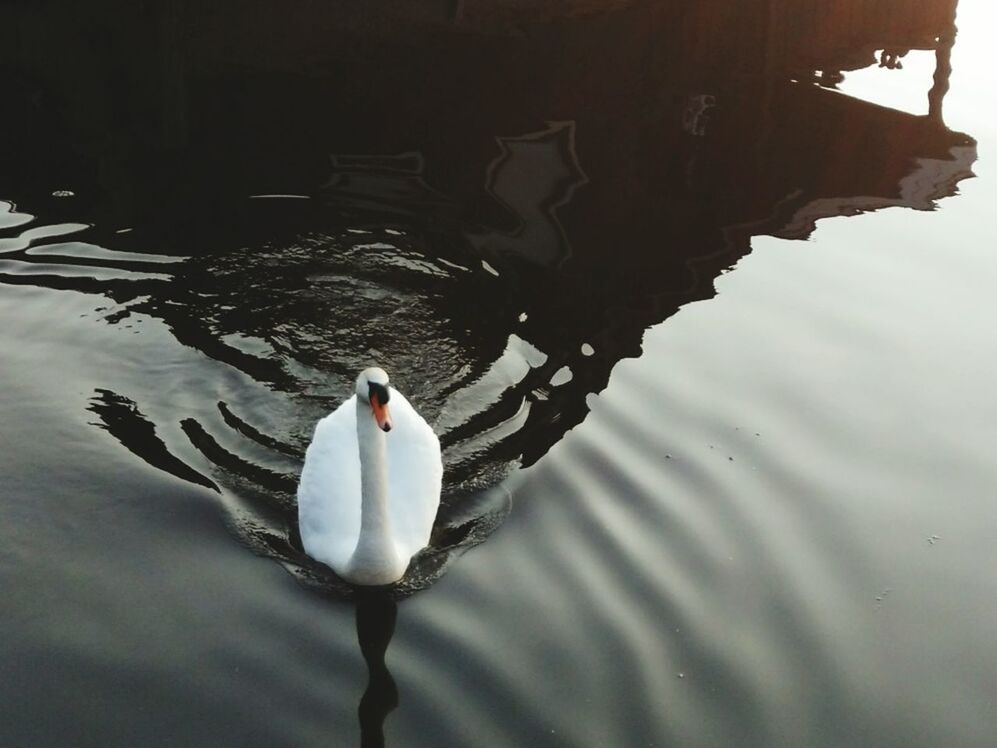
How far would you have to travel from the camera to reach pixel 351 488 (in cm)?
768

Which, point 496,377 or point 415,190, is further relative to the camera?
point 415,190

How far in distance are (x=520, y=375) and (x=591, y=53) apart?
8.98 metres

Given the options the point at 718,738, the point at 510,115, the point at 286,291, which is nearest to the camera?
the point at 718,738

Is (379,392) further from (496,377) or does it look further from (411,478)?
(496,377)

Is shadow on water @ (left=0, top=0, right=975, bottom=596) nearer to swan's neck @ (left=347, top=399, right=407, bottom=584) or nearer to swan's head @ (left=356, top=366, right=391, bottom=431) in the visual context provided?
swan's neck @ (left=347, top=399, right=407, bottom=584)

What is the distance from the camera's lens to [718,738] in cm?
655

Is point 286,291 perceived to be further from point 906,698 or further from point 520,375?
point 906,698

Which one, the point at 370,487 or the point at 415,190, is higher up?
the point at 415,190

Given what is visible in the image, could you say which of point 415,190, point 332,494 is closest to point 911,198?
point 415,190

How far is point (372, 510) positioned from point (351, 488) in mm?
506

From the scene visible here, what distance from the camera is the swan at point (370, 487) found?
7.20 metres

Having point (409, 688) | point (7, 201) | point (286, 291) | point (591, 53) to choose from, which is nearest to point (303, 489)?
point (409, 688)

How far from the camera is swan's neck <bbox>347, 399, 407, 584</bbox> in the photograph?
283 inches

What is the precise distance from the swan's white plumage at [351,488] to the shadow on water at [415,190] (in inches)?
6.7
